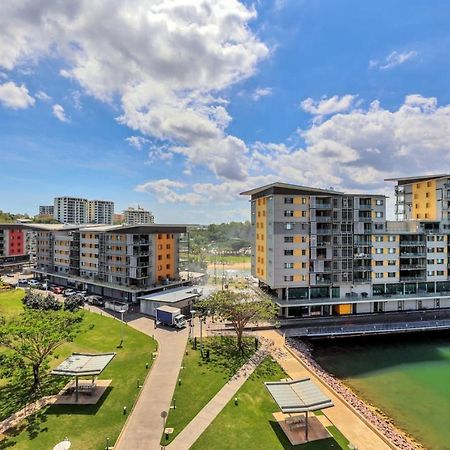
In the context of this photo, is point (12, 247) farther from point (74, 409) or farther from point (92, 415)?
point (92, 415)

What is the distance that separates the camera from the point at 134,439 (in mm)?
23766

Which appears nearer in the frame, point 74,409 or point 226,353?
point 74,409

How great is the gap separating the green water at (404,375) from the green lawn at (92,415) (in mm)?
24001

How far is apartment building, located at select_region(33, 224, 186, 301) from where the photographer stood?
63094 mm

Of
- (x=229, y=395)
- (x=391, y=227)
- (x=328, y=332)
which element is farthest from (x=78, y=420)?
(x=391, y=227)

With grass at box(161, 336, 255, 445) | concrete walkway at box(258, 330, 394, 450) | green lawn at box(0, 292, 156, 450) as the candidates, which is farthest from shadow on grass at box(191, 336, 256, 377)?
green lawn at box(0, 292, 156, 450)

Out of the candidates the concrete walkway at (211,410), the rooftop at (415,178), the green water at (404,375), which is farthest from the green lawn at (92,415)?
the rooftop at (415,178)

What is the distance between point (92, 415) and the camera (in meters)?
26.4

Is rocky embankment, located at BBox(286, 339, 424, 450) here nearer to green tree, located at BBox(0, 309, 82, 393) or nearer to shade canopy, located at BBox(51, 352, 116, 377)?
shade canopy, located at BBox(51, 352, 116, 377)

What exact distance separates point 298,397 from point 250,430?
4.59 meters

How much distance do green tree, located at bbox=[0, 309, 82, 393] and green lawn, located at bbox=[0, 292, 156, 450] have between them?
194cm

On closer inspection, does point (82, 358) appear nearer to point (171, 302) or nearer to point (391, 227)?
point (171, 302)

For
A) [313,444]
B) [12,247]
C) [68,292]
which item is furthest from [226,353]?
[12,247]

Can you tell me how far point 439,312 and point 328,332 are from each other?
26009 mm
